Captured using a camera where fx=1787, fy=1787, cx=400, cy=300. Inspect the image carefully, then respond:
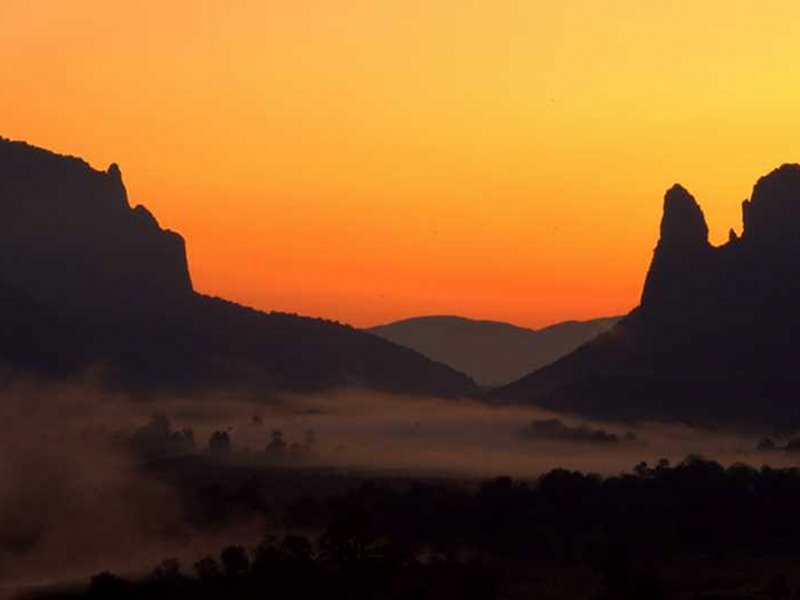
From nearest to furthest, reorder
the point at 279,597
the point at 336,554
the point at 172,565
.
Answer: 1. the point at 279,597
2. the point at 336,554
3. the point at 172,565

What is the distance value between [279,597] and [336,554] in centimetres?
1849

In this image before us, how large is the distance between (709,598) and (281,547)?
155ft

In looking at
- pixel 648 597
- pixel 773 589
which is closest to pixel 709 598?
pixel 773 589

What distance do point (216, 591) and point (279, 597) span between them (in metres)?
8.36

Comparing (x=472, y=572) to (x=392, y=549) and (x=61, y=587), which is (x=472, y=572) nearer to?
(x=392, y=549)

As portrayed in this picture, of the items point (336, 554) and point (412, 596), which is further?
point (336, 554)

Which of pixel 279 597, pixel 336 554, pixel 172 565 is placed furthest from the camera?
pixel 172 565

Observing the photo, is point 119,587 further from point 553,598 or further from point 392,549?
point 553,598

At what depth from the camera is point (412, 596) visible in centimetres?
16275

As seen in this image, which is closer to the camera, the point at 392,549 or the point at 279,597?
the point at 279,597

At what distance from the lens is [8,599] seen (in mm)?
190750

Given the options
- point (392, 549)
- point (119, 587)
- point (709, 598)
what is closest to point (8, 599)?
point (119, 587)

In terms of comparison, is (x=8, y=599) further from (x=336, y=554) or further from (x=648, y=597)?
(x=648, y=597)

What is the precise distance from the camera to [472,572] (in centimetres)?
18238
